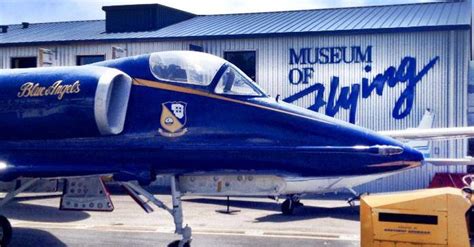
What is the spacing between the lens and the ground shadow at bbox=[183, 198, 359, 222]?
52.4 ft

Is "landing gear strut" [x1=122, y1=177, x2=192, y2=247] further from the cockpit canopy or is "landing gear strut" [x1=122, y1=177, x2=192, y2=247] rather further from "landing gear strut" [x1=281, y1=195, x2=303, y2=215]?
"landing gear strut" [x1=281, y1=195, x2=303, y2=215]

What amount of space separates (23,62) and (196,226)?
778 inches

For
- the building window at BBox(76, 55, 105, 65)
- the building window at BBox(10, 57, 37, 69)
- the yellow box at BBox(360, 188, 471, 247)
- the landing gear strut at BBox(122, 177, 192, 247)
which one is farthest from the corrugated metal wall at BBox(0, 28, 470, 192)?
the landing gear strut at BBox(122, 177, 192, 247)

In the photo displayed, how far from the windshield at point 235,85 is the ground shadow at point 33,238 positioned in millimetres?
4975

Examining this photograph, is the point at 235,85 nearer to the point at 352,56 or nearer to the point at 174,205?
the point at 174,205

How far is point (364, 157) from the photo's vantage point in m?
7.55

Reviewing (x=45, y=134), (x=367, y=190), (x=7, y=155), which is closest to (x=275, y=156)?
(x=45, y=134)

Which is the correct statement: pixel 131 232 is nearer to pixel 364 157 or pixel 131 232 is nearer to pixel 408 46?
pixel 364 157

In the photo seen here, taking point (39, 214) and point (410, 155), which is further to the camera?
point (39, 214)

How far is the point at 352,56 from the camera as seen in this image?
1019 inches

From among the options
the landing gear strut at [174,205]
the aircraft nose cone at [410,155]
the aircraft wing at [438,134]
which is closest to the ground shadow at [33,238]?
the landing gear strut at [174,205]

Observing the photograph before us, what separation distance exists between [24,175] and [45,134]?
2.20ft

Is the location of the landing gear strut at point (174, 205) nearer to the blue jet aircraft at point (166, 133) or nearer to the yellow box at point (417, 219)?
the blue jet aircraft at point (166, 133)

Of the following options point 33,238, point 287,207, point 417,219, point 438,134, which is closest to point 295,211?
point 287,207
